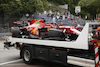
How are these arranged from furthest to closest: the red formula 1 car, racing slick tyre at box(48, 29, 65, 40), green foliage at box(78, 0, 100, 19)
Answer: green foliage at box(78, 0, 100, 19), the red formula 1 car, racing slick tyre at box(48, 29, 65, 40)

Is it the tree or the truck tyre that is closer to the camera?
the truck tyre

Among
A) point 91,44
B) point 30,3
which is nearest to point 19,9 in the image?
point 30,3

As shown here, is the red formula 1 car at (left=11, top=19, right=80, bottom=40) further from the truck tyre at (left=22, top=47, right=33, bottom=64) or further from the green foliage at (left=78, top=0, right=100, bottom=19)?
the green foliage at (left=78, top=0, right=100, bottom=19)

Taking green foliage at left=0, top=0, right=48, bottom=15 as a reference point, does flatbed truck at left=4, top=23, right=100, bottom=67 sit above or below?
below

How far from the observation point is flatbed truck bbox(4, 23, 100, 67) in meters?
5.50

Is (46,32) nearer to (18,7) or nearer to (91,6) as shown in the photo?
(18,7)

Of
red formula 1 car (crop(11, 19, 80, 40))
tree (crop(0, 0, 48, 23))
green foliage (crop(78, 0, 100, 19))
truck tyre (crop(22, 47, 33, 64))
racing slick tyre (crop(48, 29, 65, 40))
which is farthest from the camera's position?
green foliage (crop(78, 0, 100, 19))

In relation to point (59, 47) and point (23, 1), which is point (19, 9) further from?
point (59, 47)

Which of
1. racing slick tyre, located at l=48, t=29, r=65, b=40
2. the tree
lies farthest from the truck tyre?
the tree

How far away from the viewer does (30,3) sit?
33844 mm

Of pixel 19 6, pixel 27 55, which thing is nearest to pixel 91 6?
pixel 19 6

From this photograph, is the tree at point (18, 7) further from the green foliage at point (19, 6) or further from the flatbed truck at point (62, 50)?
the flatbed truck at point (62, 50)

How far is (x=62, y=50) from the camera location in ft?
20.5

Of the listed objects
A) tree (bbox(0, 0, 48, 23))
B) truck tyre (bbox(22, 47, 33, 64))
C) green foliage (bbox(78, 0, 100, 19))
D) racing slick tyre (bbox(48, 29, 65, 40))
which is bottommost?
truck tyre (bbox(22, 47, 33, 64))
